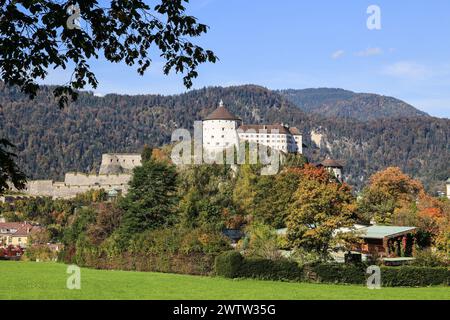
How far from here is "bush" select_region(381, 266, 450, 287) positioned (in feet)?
108

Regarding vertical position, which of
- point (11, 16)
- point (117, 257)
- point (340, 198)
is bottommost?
point (117, 257)

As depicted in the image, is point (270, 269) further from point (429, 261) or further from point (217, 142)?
point (217, 142)

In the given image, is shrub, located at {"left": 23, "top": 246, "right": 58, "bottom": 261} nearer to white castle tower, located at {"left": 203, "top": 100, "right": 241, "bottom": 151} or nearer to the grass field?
the grass field

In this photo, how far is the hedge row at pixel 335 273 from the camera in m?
32.9

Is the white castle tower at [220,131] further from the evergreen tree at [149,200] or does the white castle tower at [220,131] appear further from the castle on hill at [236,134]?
the evergreen tree at [149,200]

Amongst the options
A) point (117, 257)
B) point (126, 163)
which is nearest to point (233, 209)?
point (117, 257)

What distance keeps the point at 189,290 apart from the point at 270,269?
25.0 feet

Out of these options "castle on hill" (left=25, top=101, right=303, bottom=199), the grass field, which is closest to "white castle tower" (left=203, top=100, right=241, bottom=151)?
"castle on hill" (left=25, top=101, right=303, bottom=199)

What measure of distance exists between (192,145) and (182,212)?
44.9 metres

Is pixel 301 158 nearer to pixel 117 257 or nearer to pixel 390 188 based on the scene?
pixel 390 188

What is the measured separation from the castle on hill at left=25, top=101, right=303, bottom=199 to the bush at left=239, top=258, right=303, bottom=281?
6603 centimetres

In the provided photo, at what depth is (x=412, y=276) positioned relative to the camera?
1302 inches

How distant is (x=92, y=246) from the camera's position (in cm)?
5028

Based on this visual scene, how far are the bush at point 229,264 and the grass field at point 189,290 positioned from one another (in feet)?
3.13
